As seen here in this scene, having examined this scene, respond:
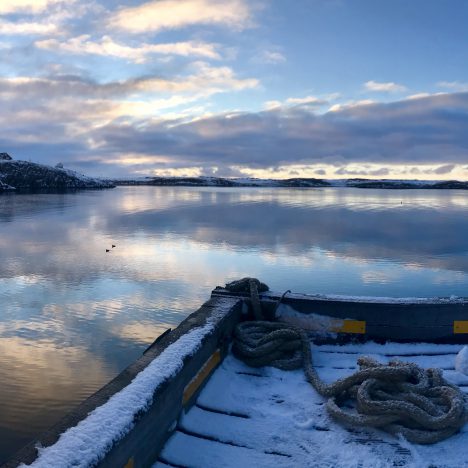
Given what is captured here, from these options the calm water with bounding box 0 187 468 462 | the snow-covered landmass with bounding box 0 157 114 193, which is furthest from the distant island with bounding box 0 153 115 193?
the calm water with bounding box 0 187 468 462

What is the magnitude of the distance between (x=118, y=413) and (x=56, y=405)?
5.12 m

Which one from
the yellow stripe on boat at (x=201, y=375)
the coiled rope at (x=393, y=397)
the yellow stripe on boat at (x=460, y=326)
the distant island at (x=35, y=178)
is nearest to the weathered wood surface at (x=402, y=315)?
the yellow stripe on boat at (x=460, y=326)

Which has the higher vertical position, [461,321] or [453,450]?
[461,321]

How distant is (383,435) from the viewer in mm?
4117

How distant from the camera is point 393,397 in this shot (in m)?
4.34

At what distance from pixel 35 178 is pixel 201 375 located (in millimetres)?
145204

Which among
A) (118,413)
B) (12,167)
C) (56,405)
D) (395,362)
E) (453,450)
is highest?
(12,167)

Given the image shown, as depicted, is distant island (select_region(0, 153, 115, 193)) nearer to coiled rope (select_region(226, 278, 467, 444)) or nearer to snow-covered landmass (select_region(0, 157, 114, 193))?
snow-covered landmass (select_region(0, 157, 114, 193))

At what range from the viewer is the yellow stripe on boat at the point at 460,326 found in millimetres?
6160

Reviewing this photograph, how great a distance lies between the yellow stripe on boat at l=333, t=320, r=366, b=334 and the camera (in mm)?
6234

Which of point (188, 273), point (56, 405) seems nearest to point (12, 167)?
point (188, 273)

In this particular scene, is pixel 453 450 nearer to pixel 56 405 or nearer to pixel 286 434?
pixel 286 434

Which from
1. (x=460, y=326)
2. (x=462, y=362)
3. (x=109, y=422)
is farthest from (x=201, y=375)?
(x=460, y=326)

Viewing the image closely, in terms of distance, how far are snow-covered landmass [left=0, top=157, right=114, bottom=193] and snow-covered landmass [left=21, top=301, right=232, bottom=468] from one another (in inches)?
5045
